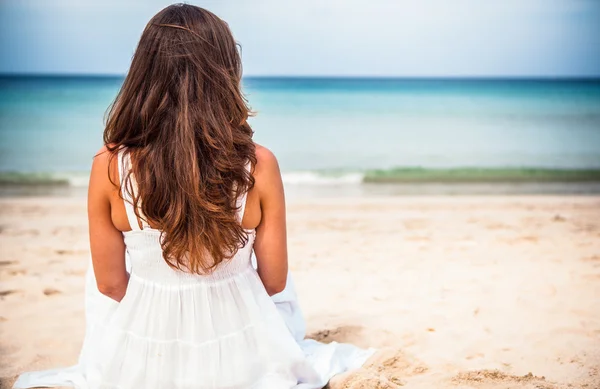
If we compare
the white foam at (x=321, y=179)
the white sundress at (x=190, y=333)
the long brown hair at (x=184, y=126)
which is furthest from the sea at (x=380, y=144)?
the white sundress at (x=190, y=333)

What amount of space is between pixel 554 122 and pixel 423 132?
23.2 ft

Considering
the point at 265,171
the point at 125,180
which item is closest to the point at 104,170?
the point at 125,180

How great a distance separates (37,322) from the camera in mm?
3379

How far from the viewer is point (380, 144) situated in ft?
53.3

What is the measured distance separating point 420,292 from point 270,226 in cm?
229

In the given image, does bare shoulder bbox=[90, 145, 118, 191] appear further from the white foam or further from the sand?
the white foam

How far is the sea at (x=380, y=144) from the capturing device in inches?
394

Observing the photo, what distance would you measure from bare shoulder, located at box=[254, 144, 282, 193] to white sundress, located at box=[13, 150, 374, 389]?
0.22 meters

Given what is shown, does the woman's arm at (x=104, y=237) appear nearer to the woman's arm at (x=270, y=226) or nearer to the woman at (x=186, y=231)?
the woman at (x=186, y=231)

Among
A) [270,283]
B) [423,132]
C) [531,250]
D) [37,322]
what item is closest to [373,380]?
[270,283]

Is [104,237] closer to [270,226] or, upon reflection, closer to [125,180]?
[125,180]

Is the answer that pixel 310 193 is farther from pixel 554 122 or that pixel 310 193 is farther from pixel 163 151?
pixel 554 122

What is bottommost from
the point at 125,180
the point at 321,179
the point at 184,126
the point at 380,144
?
the point at 380,144

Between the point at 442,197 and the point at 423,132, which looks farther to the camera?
the point at 423,132
